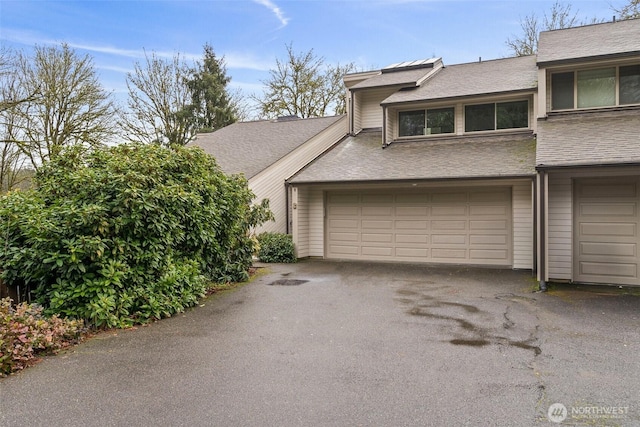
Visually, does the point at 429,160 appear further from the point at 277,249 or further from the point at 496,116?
the point at 277,249

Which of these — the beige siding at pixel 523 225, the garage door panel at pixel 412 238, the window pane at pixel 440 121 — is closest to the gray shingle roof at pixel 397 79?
the window pane at pixel 440 121

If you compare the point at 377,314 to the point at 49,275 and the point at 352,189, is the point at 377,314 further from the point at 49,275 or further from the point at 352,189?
the point at 352,189

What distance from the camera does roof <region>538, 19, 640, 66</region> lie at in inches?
401

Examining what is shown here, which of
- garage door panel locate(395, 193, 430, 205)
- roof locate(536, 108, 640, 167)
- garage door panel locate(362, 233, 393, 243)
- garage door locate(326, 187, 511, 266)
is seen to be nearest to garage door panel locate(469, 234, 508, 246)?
garage door locate(326, 187, 511, 266)

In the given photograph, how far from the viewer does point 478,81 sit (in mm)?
13445

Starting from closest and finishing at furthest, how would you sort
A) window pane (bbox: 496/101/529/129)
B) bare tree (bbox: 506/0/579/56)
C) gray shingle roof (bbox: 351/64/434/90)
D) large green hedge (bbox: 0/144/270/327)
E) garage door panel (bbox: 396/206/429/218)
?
large green hedge (bbox: 0/144/270/327) < garage door panel (bbox: 396/206/429/218) < window pane (bbox: 496/101/529/129) < gray shingle roof (bbox: 351/64/434/90) < bare tree (bbox: 506/0/579/56)

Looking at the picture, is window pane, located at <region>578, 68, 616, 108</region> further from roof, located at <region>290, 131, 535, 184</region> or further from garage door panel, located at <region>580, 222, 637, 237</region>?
garage door panel, located at <region>580, 222, 637, 237</region>

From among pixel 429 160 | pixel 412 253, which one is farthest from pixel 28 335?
Answer: pixel 429 160

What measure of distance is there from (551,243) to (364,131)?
337 inches

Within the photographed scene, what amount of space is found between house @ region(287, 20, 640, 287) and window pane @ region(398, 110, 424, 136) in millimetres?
33

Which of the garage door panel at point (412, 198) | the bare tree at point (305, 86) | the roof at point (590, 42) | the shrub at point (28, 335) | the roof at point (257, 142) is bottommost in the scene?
the shrub at point (28, 335)

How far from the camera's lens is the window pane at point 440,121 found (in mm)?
13164

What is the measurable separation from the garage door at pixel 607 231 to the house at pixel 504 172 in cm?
2

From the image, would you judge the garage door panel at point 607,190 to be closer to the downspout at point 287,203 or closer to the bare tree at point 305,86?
the downspout at point 287,203
